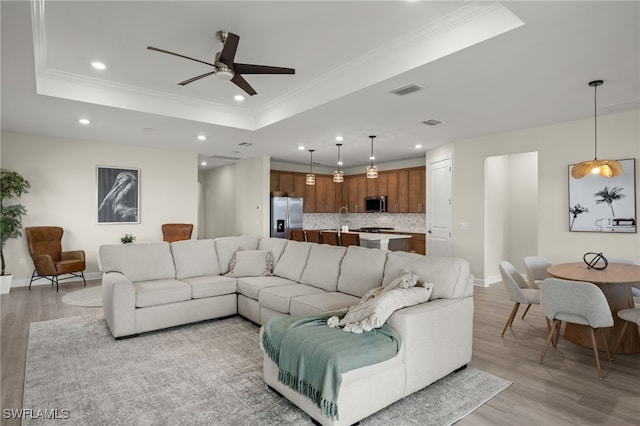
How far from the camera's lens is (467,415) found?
230 cm

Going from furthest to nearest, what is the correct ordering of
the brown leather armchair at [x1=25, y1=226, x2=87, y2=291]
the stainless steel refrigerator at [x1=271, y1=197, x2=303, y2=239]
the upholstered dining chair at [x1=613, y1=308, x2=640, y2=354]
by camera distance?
the stainless steel refrigerator at [x1=271, y1=197, x2=303, y2=239]
the brown leather armchair at [x1=25, y1=226, x2=87, y2=291]
the upholstered dining chair at [x1=613, y1=308, x2=640, y2=354]

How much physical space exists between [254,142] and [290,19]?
4.03 m

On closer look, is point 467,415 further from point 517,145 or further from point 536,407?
point 517,145

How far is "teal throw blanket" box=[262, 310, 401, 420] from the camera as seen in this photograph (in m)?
2.03

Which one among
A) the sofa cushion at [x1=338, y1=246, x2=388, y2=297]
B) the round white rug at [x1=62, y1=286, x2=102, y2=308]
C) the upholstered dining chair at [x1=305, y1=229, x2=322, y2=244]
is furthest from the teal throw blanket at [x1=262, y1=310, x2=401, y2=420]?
the upholstered dining chair at [x1=305, y1=229, x2=322, y2=244]

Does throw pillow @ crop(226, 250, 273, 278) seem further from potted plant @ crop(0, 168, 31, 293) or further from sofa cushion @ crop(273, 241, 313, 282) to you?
potted plant @ crop(0, 168, 31, 293)

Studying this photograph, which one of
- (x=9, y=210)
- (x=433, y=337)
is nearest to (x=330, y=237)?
(x=433, y=337)

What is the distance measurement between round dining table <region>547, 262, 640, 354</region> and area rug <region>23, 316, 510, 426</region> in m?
1.39

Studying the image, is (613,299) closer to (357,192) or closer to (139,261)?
(139,261)

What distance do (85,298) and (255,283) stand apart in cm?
302

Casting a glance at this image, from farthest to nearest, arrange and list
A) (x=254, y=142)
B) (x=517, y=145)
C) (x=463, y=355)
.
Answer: (x=254, y=142) < (x=517, y=145) < (x=463, y=355)

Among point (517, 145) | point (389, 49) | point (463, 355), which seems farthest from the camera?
point (517, 145)

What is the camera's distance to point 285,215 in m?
8.74

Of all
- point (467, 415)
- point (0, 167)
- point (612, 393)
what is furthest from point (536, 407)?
point (0, 167)
